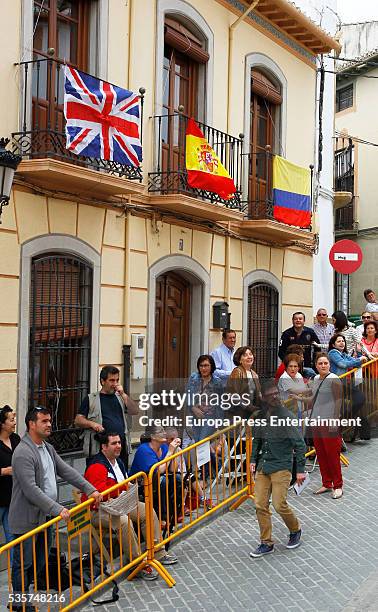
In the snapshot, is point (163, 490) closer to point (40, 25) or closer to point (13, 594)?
point (13, 594)

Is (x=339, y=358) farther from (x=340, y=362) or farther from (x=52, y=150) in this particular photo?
(x=52, y=150)

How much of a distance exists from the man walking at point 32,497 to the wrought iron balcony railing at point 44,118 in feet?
12.3

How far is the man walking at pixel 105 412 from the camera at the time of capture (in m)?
8.12

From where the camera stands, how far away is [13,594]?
6125mm

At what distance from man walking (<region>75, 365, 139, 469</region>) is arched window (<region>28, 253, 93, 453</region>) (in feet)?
4.36

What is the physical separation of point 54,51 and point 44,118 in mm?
845

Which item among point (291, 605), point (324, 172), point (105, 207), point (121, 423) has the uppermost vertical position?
point (324, 172)

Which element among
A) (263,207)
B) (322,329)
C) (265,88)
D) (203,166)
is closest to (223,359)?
(203,166)

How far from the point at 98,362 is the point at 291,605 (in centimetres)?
478

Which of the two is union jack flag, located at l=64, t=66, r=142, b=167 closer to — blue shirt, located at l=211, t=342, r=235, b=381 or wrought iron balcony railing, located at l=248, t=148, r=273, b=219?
blue shirt, located at l=211, t=342, r=235, b=381

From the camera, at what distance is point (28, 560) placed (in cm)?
614

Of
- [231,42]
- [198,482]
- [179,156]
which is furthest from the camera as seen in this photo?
[231,42]

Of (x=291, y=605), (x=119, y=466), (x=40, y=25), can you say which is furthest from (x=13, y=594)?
(x=40, y=25)

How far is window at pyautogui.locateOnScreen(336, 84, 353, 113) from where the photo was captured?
24.3 m
